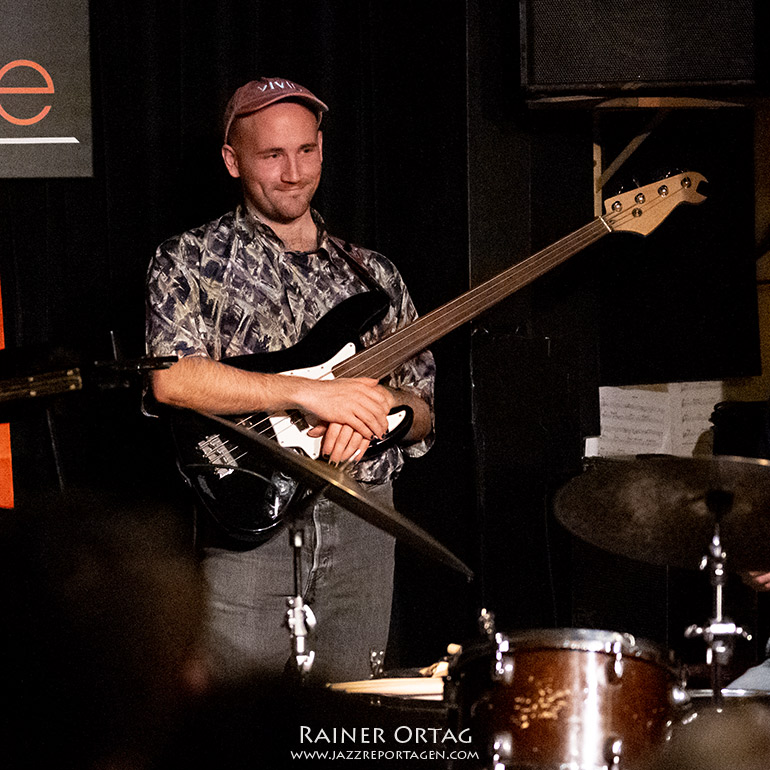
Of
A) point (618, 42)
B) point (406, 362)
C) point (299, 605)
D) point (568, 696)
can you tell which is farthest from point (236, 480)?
point (618, 42)

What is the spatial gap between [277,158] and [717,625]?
54.2 inches

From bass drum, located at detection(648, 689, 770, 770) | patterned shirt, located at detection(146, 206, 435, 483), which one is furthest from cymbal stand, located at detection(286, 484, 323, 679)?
bass drum, located at detection(648, 689, 770, 770)

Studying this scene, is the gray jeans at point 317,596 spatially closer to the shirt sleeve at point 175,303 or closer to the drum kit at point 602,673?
the drum kit at point 602,673

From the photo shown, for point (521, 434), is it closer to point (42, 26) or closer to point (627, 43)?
point (627, 43)

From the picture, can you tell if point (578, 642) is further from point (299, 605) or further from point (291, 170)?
point (291, 170)

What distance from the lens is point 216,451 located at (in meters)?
1.94

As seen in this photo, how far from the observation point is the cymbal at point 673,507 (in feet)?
5.53

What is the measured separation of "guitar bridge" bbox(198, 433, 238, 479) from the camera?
1.94 metres

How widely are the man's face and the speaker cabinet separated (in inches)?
26.8

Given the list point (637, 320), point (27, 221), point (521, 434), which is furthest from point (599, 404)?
point (27, 221)

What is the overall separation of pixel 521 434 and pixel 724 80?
1.09m

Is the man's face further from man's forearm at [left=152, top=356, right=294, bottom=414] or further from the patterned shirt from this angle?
man's forearm at [left=152, top=356, right=294, bottom=414]

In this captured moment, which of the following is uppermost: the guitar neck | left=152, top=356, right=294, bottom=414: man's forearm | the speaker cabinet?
the speaker cabinet

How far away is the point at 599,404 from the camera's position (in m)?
3.12
